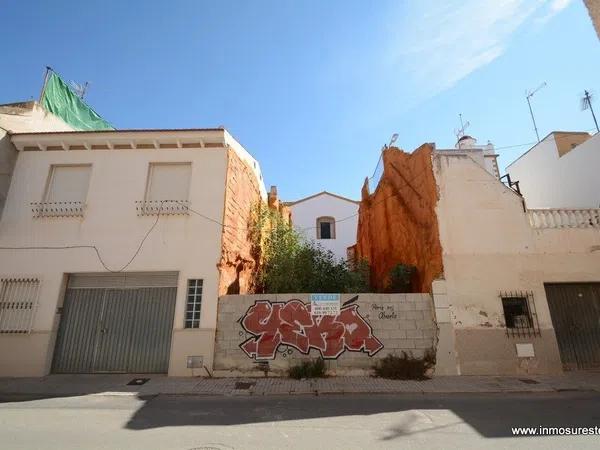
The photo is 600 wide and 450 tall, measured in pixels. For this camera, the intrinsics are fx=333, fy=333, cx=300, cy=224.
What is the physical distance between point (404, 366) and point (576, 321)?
5.31 meters

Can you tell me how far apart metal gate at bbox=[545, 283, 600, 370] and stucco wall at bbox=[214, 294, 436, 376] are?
370cm

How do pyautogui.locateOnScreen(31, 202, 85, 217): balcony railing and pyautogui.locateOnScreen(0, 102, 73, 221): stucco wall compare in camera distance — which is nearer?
pyautogui.locateOnScreen(31, 202, 85, 217): balcony railing

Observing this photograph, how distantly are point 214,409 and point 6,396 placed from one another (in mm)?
4781

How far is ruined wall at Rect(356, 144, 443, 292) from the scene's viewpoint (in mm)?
10141

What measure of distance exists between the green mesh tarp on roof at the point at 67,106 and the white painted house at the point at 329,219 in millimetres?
14685

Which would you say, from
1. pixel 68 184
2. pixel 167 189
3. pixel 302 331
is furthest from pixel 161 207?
pixel 302 331

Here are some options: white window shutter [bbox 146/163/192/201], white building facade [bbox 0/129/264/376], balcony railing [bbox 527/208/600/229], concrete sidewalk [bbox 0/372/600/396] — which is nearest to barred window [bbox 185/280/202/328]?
white building facade [bbox 0/129/264/376]

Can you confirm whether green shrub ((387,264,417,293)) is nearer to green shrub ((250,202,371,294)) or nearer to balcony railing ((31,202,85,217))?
green shrub ((250,202,371,294))

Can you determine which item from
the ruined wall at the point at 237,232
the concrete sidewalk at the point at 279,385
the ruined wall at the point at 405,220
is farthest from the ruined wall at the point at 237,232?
the ruined wall at the point at 405,220

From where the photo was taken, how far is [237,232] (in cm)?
1084

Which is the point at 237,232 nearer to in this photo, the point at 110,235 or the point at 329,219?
the point at 110,235

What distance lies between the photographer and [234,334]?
886 centimetres

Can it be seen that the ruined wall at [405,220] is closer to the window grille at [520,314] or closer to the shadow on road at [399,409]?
the window grille at [520,314]

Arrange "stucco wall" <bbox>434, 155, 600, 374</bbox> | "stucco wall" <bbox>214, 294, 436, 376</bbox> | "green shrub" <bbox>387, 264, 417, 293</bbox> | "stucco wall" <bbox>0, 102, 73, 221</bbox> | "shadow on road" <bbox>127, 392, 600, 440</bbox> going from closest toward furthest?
"shadow on road" <bbox>127, 392, 600, 440</bbox> < "stucco wall" <bbox>214, 294, 436, 376</bbox> < "stucco wall" <bbox>434, 155, 600, 374</bbox> < "stucco wall" <bbox>0, 102, 73, 221</bbox> < "green shrub" <bbox>387, 264, 417, 293</bbox>
